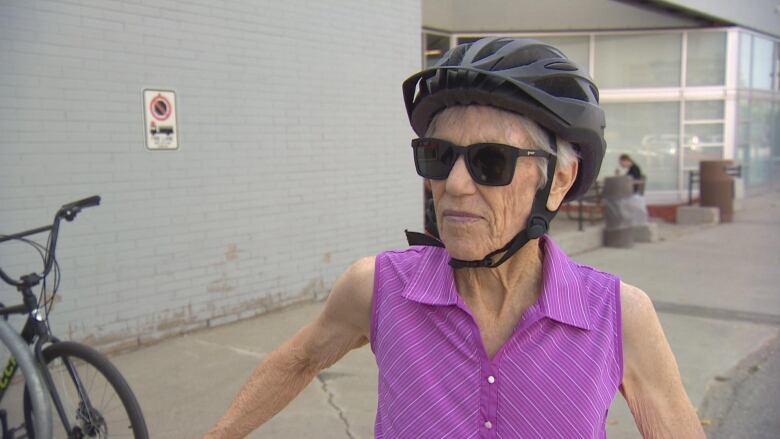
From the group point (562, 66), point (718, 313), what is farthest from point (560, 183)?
point (718, 313)

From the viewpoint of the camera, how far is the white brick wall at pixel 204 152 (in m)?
4.59

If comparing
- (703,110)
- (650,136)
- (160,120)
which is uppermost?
(703,110)

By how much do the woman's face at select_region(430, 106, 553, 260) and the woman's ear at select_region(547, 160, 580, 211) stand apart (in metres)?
0.07

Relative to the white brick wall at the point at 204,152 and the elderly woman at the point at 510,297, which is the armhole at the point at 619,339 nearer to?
the elderly woman at the point at 510,297

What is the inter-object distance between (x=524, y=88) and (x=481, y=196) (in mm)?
235

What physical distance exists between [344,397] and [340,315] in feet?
9.23

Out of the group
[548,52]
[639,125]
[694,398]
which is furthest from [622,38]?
[548,52]

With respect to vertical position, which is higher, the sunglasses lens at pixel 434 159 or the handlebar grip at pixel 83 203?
the sunglasses lens at pixel 434 159

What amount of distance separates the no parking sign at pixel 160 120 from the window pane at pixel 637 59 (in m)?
11.6

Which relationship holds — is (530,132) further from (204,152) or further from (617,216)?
(617,216)

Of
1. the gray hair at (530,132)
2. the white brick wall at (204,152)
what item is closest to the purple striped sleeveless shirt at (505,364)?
the gray hair at (530,132)

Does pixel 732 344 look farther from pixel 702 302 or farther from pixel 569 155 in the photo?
pixel 569 155

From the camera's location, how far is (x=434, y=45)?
13.5 m

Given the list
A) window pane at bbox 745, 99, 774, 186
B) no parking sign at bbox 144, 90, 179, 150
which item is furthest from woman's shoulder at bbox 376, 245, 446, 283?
window pane at bbox 745, 99, 774, 186
